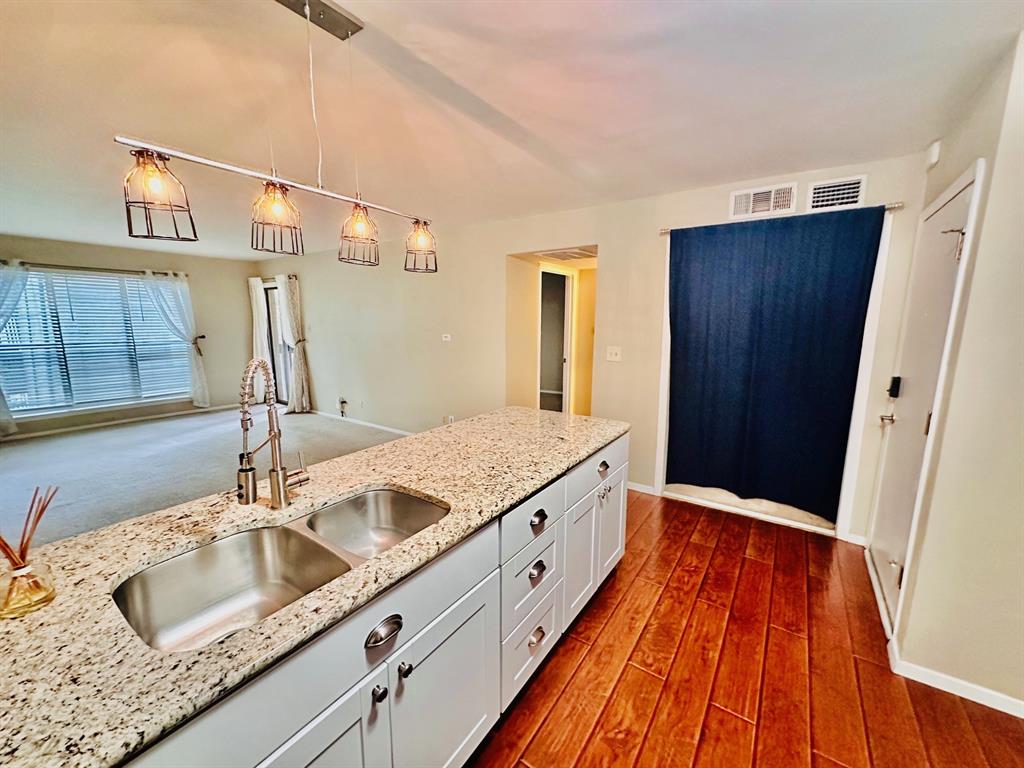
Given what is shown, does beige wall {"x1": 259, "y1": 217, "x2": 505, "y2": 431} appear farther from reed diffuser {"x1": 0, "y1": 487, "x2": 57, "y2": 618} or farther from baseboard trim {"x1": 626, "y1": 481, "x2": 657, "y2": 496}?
reed diffuser {"x1": 0, "y1": 487, "x2": 57, "y2": 618}

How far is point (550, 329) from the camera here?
4980 millimetres

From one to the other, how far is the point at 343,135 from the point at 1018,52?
9.13ft

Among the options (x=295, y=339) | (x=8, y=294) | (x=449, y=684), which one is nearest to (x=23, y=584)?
(x=449, y=684)

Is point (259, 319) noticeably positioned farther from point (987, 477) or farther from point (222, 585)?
point (987, 477)

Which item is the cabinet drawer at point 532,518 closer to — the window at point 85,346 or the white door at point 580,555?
the white door at point 580,555

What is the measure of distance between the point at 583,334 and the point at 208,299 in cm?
595

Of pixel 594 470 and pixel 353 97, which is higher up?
pixel 353 97

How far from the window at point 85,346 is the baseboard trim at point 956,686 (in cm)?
828

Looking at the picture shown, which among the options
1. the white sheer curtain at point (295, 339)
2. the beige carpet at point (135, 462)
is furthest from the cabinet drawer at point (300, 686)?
the white sheer curtain at point (295, 339)

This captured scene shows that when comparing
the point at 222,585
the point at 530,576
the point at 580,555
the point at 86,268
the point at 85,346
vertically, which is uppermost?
the point at 86,268

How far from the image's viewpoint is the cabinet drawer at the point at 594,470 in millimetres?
1713

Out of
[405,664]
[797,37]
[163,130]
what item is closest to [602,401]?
[797,37]

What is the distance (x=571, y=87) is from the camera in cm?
170

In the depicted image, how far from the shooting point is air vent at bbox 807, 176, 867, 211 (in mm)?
2451
